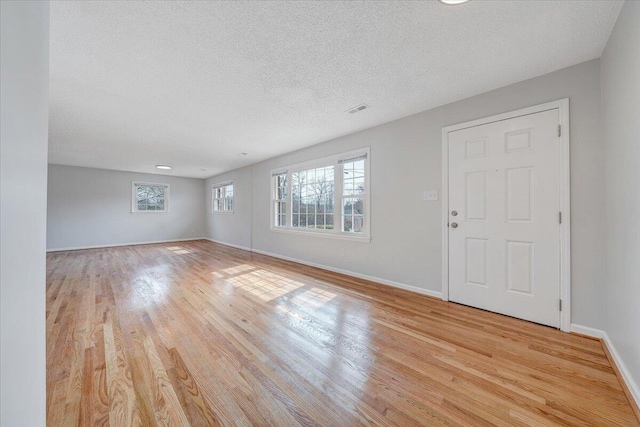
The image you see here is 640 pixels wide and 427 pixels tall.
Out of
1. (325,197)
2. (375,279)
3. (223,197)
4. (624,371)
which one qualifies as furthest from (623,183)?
(223,197)

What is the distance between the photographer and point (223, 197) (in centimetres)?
799

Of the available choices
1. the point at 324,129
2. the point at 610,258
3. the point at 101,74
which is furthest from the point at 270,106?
the point at 610,258

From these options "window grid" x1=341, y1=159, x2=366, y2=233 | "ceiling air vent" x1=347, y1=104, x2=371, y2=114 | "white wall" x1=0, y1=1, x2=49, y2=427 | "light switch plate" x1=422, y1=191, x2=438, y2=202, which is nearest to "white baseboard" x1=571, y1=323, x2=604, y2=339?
"light switch plate" x1=422, y1=191, x2=438, y2=202

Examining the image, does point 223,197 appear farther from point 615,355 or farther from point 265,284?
point 615,355

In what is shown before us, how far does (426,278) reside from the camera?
3.04 meters

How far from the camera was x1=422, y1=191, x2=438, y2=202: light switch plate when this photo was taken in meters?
2.97

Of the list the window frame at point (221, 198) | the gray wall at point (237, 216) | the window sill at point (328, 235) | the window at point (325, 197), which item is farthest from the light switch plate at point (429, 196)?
the window frame at point (221, 198)

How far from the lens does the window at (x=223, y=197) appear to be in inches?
300

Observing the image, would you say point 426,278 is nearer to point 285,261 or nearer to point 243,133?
point 285,261

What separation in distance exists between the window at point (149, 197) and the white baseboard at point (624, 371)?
32.5 feet

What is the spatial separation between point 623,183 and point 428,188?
1584 mm

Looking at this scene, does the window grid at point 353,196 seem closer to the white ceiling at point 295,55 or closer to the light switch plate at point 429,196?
the white ceiling at point 295,55

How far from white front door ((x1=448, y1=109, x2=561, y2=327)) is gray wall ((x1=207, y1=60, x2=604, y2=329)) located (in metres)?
0.14

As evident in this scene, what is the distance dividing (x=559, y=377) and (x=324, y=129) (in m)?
3.58
